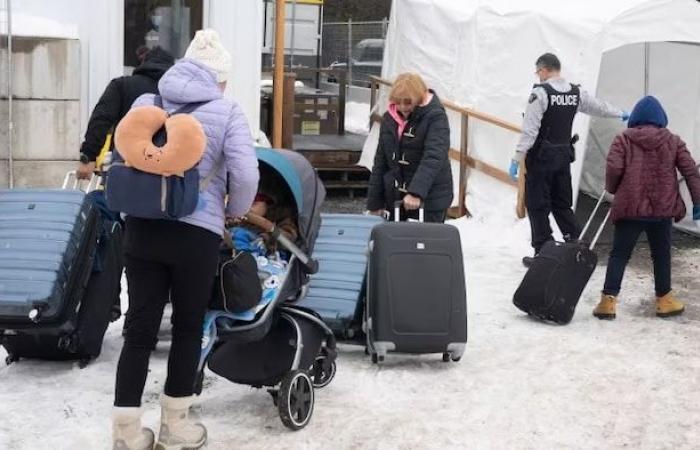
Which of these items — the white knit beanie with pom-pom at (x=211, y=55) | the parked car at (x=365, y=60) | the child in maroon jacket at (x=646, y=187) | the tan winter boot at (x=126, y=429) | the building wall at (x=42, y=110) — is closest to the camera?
the tan winter boot at (x=126, y=429)

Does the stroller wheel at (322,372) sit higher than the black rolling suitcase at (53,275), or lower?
lower

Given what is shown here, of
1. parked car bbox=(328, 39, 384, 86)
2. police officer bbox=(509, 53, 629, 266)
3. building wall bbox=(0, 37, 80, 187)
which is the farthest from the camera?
parked car bbox=(328, 39, 384, 86)

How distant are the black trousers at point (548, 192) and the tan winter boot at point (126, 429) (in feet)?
15.6

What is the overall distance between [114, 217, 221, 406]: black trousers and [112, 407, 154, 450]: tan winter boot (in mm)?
33

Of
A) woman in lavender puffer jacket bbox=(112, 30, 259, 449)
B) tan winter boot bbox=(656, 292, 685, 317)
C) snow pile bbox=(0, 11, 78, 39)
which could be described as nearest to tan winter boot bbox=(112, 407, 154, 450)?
woman in lavender puffer jacket bbox=(112, 30, 259, 449)

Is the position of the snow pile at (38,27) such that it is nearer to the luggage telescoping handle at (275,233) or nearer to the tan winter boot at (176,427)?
the luggage telescoping handle at (275,233)

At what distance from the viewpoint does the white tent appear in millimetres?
9484

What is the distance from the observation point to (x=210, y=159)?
3.98m

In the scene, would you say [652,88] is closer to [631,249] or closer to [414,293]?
[631,249]

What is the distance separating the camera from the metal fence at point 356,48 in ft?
76.2

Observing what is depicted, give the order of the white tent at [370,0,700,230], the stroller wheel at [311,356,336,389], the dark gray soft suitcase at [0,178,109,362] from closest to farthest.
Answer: the dark gray soft suitcase at [0,178,109,362] < the stroller wheel at [311,356,336,389] < the white tent at [370,0,700,230]

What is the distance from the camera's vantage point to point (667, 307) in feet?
22.6

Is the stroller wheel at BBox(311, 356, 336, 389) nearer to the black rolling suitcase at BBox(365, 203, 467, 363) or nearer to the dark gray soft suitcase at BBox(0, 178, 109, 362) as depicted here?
the black rolling suitcase at BBox(365, 203, 467, 363)

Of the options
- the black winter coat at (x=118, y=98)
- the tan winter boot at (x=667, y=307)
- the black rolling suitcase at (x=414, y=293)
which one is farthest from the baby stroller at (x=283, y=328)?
the tan winter boot at (x=667, y=307)
